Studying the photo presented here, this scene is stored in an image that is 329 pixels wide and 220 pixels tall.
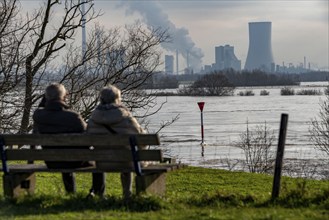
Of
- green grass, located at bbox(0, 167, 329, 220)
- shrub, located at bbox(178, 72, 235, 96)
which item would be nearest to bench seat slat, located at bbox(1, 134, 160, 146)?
green grass, located at bbox(0, 167, 329, 220)

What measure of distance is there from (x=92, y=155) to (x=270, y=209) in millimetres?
2057

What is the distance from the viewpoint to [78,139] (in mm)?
7477

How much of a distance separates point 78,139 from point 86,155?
210 millimetres

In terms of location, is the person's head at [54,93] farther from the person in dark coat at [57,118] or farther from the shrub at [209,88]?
the shrub at [209,88]

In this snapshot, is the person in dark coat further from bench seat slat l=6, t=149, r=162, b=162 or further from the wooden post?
the wooden post

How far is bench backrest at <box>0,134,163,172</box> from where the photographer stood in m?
7.27

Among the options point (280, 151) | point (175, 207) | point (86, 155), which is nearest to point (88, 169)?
point (86, 155)

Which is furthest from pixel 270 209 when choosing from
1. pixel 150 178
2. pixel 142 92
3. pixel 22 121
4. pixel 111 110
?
pixel 142 92

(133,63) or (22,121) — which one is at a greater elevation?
(133,63)

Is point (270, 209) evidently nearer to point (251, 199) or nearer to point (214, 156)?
point (251, 199)

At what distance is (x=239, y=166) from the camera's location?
24859 millimetres

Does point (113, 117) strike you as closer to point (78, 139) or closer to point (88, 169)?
point (78, 139)

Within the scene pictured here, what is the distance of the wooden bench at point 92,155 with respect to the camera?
7305mm

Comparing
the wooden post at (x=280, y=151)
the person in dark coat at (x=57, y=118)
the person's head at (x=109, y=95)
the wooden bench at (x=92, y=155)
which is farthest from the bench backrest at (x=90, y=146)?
the wooden post at (x=280, y=151)
